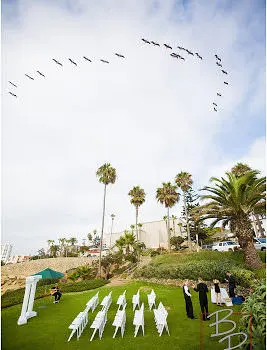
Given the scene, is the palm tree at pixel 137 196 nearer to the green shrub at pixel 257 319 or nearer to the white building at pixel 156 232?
the white building at pixel 156 232

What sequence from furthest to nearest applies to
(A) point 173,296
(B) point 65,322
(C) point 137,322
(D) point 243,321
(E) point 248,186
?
(E) point 248,186
(A) point 173,296
(B) point 65,322
(C) point 137,322
(D) point 243,321

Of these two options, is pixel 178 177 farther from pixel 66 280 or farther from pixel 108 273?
pixel 66 280

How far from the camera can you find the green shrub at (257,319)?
4.55 m

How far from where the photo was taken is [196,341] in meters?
7.33

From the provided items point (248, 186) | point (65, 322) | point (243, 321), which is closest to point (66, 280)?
point (65, 322)

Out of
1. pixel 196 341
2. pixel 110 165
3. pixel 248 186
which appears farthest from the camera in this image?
pixel 110 165

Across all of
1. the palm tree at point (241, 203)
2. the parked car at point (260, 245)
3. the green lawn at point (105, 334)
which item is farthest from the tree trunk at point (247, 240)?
the parked car at point (260, 245)

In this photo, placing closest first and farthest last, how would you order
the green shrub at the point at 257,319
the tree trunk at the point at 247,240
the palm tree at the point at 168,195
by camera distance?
the green shrub at the point at 257,319, the tree trunk at the point at 247,240, the palm tree at the point at 168,195

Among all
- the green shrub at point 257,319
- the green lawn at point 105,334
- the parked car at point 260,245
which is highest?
the parked car at point 260,245

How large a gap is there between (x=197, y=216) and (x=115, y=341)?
13.5m

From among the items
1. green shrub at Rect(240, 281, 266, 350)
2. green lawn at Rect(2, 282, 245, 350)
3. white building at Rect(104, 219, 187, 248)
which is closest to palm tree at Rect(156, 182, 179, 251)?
white building at Rect(104, 219, 187, 248)

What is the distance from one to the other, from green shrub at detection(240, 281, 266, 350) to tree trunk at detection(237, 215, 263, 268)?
1361 cm

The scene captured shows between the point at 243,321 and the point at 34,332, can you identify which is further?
the point at 34,332

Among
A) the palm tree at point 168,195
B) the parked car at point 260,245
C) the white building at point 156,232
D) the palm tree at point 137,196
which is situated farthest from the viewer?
the white building at point 156,232
